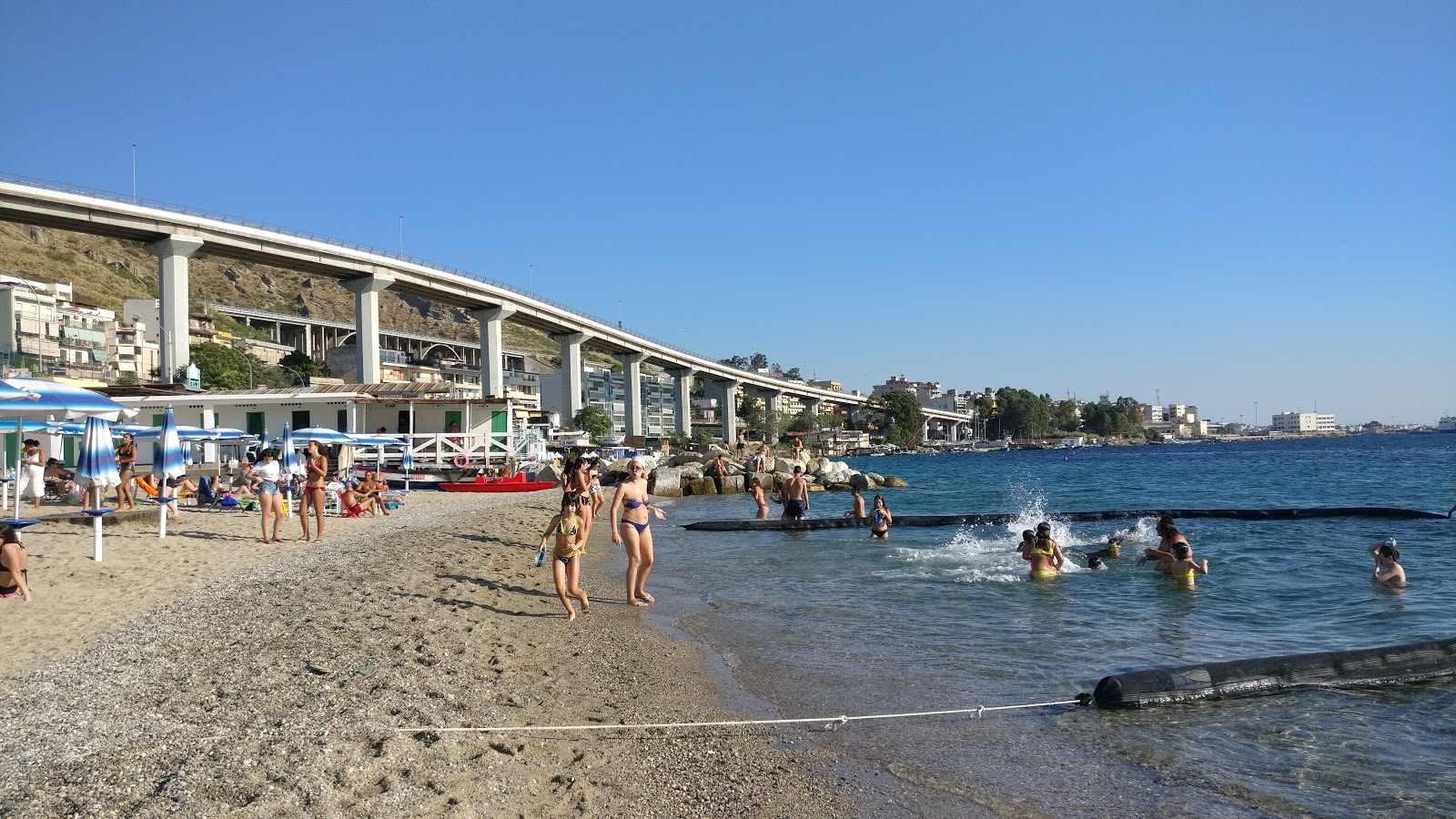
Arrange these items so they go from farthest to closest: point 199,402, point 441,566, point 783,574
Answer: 1. point 199,402
2. point 783,574
3. point 441,566

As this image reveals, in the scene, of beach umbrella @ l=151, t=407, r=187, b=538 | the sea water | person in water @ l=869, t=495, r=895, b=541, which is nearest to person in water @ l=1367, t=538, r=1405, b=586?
the sea water

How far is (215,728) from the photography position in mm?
5312

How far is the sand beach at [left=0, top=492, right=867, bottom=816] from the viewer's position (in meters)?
4.58

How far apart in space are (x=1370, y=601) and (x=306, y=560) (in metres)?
14.8

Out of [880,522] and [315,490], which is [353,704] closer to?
[315,490]

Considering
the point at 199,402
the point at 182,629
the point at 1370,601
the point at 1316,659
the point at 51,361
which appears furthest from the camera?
the point at 51,361

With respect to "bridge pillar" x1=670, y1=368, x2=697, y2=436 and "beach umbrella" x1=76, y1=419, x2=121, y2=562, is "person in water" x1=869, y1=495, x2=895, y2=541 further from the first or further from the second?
"bridge pillar" x1=670, y1=368, x2=697, y2=436

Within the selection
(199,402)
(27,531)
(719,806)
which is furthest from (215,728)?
(199,402)

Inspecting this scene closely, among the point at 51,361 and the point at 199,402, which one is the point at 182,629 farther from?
the point at 51,361

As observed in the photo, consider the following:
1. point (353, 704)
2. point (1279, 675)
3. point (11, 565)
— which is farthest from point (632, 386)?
point (353, 704)

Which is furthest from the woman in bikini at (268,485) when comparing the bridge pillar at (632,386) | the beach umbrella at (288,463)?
the bridge pillar at (632,386)

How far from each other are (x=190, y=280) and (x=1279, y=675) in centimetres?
16839

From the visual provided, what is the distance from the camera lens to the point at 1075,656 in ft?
27.4

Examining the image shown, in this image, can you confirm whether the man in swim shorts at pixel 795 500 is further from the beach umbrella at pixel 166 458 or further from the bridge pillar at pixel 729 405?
the bridge pillar at pixel 729 405
